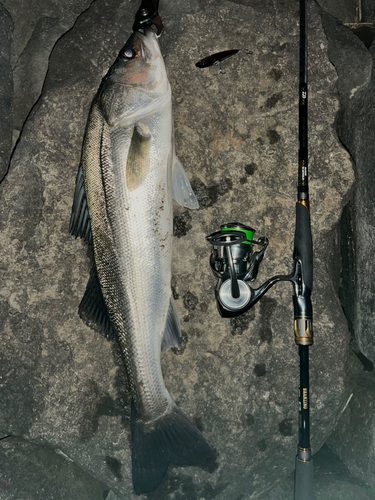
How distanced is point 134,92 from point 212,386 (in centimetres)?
207

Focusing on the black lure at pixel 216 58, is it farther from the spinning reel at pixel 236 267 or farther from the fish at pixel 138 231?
the spinning reel at pixel 236 267

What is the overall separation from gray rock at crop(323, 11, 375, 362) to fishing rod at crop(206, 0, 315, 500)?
55cm

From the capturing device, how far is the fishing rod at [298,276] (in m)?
2.73

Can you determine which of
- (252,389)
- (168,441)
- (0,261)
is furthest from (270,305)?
(0,261)

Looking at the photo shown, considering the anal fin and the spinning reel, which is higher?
the spinning reel

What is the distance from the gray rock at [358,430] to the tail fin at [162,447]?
134 centimetres

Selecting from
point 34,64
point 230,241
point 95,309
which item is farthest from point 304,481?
point 34,64

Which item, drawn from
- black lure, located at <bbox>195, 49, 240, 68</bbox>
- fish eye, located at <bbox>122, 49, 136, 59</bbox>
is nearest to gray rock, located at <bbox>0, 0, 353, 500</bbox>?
black lure, located at <bbox>195, 49, 240, 68</bbox>

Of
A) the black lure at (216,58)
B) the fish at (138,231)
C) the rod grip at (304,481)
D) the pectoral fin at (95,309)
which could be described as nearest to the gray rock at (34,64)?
the fish at (138,231)

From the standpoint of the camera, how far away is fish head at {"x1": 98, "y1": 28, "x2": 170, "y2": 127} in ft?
8.72

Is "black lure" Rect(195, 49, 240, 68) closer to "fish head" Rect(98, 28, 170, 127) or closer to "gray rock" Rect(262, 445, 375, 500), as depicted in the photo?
"fish head" Rect(98, 28, 170, 127)

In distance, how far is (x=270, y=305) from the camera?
3.07 m

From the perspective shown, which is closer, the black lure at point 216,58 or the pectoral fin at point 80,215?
Answer: the pectoral fin at point 80,215

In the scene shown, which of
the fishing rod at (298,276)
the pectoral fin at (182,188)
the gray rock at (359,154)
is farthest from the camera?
the gray rock at (359,154)
